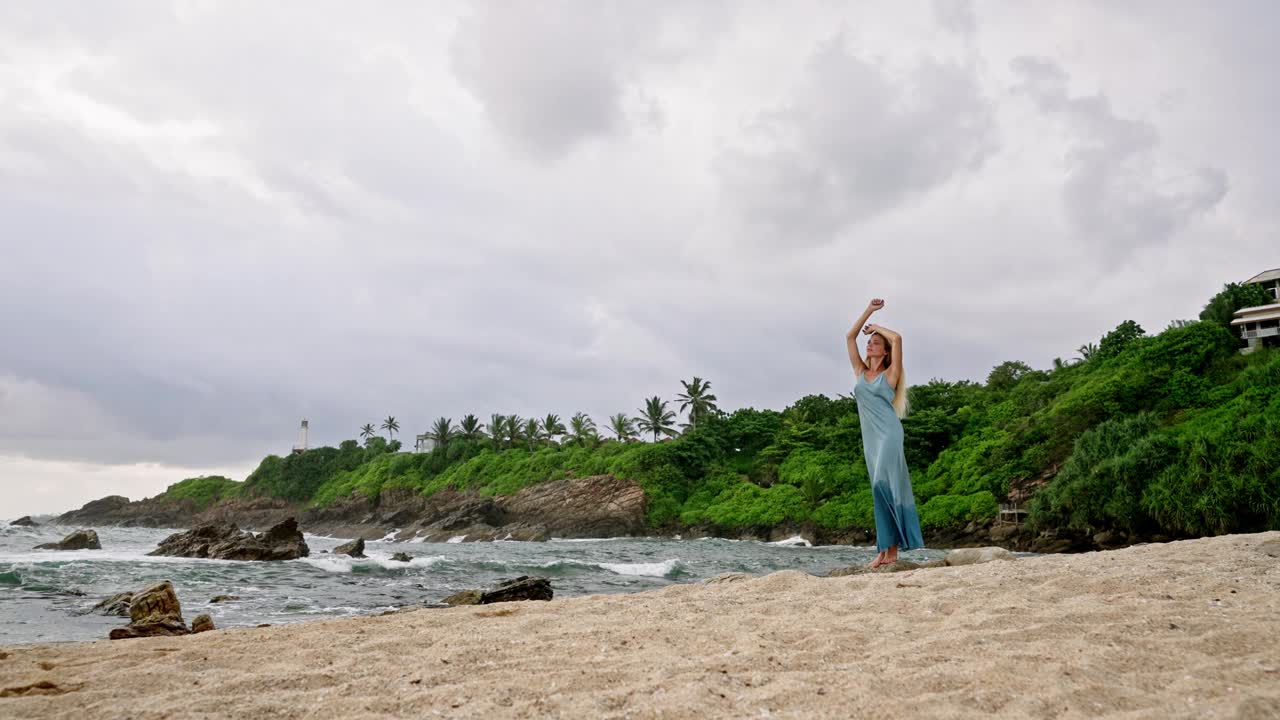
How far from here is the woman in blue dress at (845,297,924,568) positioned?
8.91 meters

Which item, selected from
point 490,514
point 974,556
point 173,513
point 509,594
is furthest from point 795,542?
point 173,513

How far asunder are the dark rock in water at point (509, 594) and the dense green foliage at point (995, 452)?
23267 millimetres

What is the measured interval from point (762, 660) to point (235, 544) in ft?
78.6

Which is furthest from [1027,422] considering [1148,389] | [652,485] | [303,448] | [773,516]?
[303,448]

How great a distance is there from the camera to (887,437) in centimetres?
891

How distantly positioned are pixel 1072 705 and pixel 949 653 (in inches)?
33.6

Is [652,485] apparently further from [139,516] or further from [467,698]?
[139,516]

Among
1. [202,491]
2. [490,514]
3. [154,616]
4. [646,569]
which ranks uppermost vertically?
[202,491]

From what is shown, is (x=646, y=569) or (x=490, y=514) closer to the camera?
(x=646, y=569)

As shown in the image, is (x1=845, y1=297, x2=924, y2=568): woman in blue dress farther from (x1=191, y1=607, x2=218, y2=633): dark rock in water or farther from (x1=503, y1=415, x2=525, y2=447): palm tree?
(x1=503, y1=415, x2=525, y2=447): palm tree

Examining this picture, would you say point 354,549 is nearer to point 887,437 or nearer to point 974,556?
point 974,556

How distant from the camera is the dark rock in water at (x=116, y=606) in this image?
9.76m

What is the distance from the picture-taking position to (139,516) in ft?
287

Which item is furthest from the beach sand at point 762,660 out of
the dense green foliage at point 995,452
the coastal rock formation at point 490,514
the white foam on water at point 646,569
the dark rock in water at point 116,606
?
the coastal rock formation at point 490,514
